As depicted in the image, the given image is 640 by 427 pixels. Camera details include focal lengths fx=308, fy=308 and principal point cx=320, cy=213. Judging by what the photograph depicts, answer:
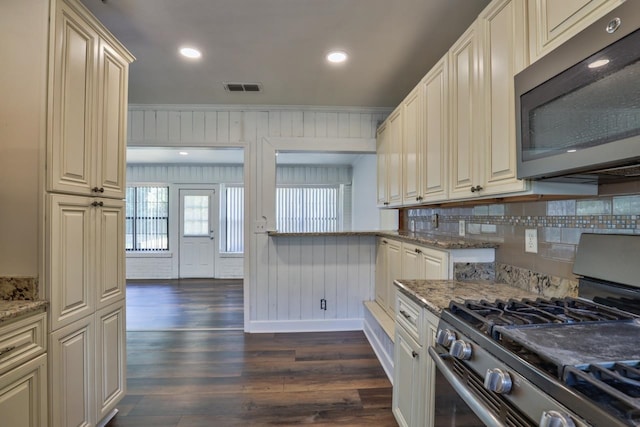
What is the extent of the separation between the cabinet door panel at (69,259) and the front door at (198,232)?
4.98 m

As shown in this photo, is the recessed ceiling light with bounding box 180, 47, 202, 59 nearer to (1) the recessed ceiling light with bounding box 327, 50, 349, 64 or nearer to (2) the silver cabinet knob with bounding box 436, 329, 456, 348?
(1) the recessed ceiling light with bounding box 327, 50, 349, 64

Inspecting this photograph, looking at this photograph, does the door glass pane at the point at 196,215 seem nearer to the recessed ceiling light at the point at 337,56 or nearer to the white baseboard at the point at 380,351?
the white baseboard at the point at 380,351

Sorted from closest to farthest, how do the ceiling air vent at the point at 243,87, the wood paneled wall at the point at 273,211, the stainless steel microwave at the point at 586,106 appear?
the stainless steel microwave at the point at 586,106
the ceiling air vent at the point at 243,87
the wood paneled wall at the point at 273,211

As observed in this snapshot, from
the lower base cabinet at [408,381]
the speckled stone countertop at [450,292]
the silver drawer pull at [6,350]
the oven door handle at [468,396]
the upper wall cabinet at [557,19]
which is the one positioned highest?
the upper wall cabinet at [557,19]

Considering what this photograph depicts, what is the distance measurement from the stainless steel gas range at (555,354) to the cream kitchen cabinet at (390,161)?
1627mm

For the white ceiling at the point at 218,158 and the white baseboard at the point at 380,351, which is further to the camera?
the white ceiling at the point at 218,158

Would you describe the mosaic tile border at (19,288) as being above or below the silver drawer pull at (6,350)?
above

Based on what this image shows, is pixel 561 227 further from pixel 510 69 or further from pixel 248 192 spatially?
pixel 248 192

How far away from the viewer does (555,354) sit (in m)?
0.79

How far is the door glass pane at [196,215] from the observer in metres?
6.59

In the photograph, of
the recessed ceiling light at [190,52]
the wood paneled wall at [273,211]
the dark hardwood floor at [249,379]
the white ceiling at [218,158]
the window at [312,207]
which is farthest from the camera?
the window at [312,207]

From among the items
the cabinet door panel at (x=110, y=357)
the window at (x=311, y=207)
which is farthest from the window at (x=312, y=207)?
the cabinet door panel at (x=110, y=357)

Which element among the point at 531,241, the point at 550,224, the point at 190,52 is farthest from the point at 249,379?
the point at 190,52

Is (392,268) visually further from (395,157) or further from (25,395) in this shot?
(25,395)
